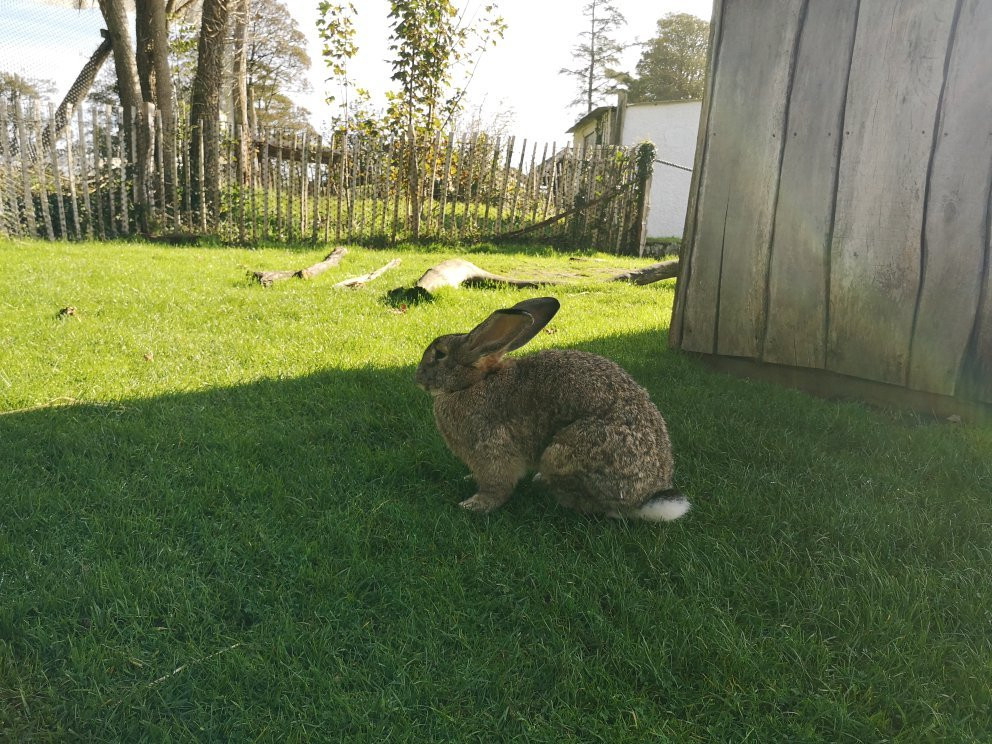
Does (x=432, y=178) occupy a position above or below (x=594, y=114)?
below

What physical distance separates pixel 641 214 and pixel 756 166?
8.81 meters

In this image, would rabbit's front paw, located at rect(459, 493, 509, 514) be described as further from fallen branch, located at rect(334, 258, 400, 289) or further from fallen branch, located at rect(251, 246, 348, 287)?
fallen branch, located at rect(251, 246, 348, 287)

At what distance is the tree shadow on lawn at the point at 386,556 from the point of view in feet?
6.66

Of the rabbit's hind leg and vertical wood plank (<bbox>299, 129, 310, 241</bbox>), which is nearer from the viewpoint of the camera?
the rabbit's hind leg

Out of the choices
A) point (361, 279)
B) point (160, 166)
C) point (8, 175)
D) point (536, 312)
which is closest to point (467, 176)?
point (160, 166)

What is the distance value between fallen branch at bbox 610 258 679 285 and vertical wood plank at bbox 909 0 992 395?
4735 mm

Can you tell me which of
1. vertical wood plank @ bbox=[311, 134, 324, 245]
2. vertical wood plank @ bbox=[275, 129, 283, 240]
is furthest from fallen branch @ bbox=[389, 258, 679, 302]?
vertical wood plank @ bbox=[275, 129, 283, 240]

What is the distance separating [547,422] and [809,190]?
3.04 metres

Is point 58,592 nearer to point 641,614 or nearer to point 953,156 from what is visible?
point 641,614

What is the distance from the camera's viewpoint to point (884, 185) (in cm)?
434

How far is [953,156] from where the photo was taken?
4.07 metres

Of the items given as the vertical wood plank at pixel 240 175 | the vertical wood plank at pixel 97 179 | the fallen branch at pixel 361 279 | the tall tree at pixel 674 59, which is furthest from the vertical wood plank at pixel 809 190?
the tall tree at pixel 674 59

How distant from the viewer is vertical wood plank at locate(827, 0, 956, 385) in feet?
13.5

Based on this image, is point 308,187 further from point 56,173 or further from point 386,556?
point 386,556
